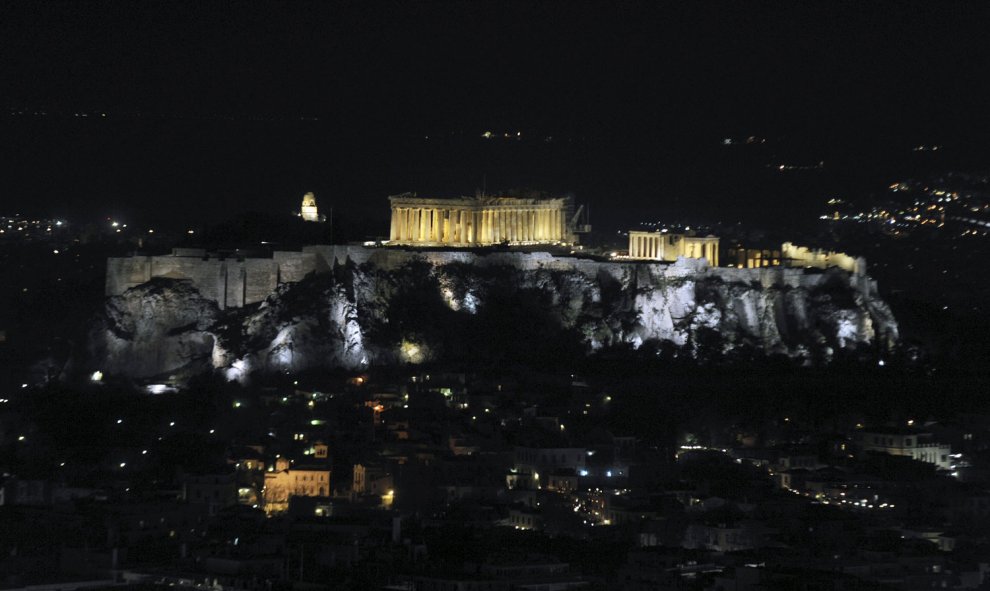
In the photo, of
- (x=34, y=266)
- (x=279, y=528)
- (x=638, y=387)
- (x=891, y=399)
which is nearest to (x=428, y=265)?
(x=638, y=387)

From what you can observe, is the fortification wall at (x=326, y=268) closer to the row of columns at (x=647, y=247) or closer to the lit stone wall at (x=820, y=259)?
the lit stone wall at (x=820, y=259)

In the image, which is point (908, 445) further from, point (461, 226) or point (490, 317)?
point (461, 226)

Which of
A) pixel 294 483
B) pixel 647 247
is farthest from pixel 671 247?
pixel 294 483

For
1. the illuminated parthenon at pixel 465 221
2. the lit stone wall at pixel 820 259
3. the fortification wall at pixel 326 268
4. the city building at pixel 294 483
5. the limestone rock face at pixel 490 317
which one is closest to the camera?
the city building at pixel 294 483

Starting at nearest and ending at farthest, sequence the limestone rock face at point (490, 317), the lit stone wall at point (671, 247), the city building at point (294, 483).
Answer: the city building at point (294, 483) → the limestone rock face at point (490, 317) → the lit stone wall at point (671, 247)

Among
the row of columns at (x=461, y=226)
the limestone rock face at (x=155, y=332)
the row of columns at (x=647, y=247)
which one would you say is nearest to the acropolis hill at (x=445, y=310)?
the limestone rock face at (x=155, y=332)

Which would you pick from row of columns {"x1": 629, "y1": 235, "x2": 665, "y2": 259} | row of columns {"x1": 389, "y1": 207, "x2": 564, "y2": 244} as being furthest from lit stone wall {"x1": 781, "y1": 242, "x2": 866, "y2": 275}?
row of columns {"x1": 389, "y1": 207, "x2": 564, "y2": 244}

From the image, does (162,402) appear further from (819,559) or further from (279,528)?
(819,559)

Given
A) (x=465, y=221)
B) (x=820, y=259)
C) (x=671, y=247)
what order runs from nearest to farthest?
(x=465, y=221) → (x=671, y=247) → (x=820, y=259)
